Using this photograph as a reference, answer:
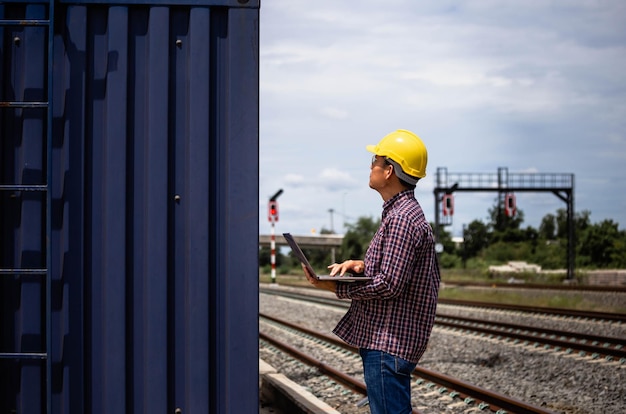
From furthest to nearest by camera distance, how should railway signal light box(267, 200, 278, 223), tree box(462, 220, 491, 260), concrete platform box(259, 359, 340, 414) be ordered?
tree box(462, 220, 491, 260) < railway signal light box(267, 200, 278, 223) < concrete platform box(259, 359, 340, 414)

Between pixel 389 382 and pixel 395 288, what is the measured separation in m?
0.45

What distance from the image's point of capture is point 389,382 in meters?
3.68

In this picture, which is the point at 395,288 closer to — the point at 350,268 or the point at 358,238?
the point at 350,268

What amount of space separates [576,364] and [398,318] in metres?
8.25

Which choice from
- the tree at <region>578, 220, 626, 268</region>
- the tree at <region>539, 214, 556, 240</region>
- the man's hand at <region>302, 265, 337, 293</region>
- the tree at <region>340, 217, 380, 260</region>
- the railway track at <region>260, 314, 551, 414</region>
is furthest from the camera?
the tree at <region>539, 214, 556, 240</region>

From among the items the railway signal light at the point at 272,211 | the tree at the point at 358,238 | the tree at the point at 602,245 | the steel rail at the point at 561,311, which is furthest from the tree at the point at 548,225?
the steel rail at the point at 561,311

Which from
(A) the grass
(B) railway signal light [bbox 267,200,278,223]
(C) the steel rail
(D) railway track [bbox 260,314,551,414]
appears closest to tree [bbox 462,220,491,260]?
(B) railway signal light [bbox 267,200,278,223]

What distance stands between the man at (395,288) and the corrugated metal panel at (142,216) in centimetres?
53

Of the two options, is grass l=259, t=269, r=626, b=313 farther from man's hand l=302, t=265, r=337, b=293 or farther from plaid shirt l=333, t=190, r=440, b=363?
man's hand l=302, t=265, r=337, b=293

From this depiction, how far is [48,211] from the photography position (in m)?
3.67

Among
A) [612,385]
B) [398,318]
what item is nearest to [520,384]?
[612,385]

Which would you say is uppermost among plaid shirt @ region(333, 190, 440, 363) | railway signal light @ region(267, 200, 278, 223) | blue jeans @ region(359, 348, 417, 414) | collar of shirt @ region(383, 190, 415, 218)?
railway signal light @ region(267, 200, 278, 223)

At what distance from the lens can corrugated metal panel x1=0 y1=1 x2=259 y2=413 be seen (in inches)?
151

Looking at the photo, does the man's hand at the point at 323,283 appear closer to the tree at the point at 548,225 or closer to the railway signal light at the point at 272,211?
the railway signal light at the point at 272,211
